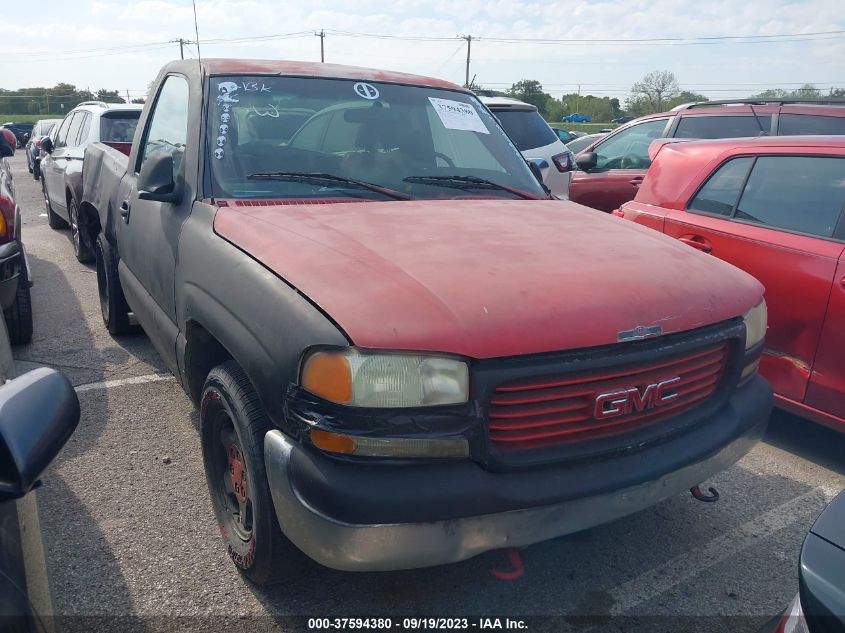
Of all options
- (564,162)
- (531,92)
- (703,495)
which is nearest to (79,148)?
(564,162)

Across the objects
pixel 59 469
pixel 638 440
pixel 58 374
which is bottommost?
pixel 59 469

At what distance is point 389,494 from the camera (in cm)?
176

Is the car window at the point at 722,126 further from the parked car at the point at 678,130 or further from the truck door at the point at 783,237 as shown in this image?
the truck door at the point at 783,237

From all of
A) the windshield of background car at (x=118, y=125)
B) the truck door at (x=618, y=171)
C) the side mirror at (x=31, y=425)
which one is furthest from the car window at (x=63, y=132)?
the side mirror at (x=31, y=425)

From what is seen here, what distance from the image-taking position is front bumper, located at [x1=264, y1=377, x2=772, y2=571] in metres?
1.76

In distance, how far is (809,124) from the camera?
19.8 feet

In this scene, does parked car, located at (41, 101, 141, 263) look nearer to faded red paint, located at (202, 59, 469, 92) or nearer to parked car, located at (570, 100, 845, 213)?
faded red paint, located at (202, 59, 469, 92)

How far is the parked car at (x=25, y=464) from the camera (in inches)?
47.1

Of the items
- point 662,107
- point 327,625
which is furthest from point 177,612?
point 662,107

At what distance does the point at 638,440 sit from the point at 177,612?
165 centimetres

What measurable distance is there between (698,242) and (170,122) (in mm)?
3062

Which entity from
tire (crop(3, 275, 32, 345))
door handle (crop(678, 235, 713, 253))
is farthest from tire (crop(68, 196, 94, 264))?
door handle (crop(678, 235, 713, 253))

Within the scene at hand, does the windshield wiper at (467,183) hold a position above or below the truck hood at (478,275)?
above

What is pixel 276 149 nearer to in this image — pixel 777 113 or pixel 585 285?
pixel 585 285
